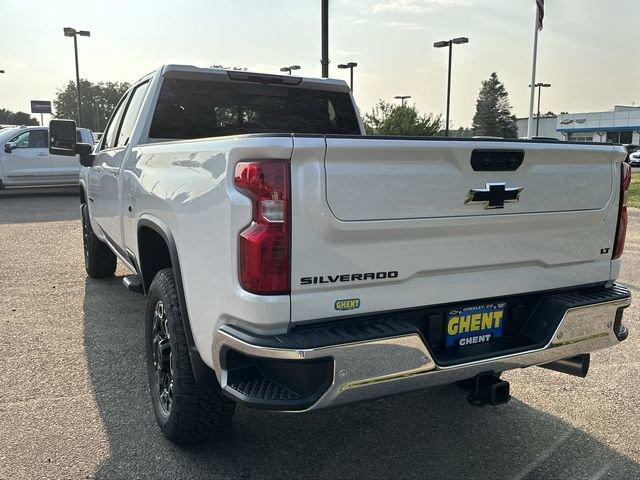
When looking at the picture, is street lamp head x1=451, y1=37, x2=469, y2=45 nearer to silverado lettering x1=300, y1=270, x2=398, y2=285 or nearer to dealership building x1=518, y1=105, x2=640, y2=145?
silverado lettering x1=300, y1=270, x2=398, y2=285

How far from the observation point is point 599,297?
2.88 m

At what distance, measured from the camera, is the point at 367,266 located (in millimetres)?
2336

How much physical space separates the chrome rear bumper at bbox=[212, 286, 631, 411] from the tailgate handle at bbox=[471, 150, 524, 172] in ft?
2.57

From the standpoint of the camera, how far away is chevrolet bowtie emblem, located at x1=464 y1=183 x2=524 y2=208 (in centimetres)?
250

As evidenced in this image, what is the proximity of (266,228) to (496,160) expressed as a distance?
108cm

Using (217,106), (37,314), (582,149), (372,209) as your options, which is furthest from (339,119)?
(37,314)

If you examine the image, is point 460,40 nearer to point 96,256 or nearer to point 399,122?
point 399,122

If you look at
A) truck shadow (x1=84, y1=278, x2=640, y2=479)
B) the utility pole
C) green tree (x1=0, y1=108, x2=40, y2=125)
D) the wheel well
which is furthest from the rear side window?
green tree (x1=0, y1=108, x2=40, y2=125)

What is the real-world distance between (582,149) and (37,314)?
15.4 ft

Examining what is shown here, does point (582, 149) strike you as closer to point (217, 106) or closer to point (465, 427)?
point (465, 427)

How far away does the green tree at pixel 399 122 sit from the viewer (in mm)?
22906

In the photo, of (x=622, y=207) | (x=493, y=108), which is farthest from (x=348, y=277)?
(x=493, y=108)

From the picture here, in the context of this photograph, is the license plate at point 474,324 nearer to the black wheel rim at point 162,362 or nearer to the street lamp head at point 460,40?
the black wheel rim at point 162,362

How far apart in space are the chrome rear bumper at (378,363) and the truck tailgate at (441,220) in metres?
0.18
